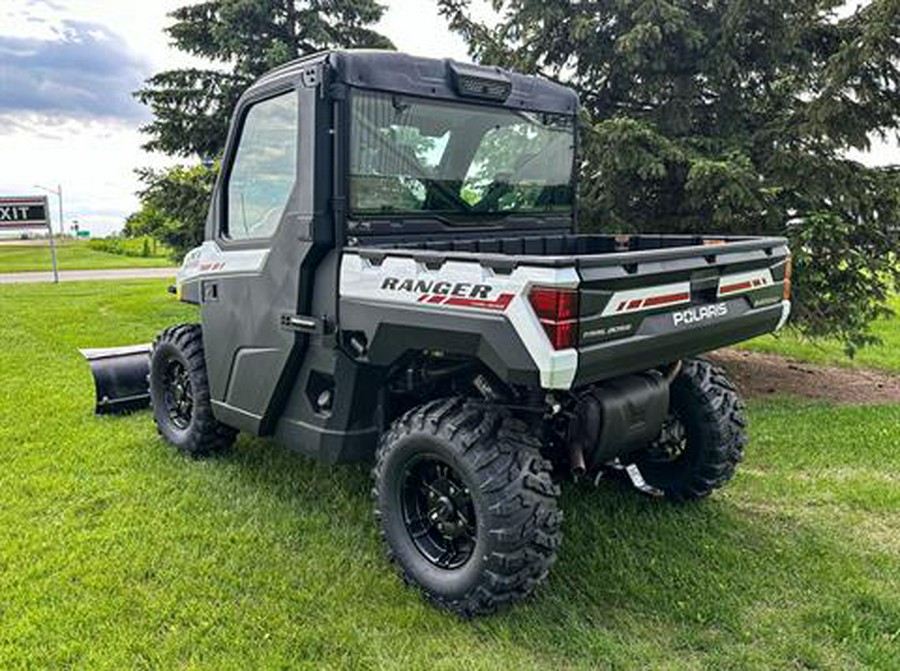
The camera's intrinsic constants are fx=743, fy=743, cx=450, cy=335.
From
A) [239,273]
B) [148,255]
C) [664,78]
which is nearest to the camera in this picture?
[239,273]

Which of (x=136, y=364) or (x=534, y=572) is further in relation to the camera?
(x=136, y=364)

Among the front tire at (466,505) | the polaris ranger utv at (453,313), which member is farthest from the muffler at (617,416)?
the front tire at (466,505)

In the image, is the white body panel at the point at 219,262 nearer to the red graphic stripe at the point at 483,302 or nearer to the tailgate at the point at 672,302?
the red graphic stripe at the point at 483,302

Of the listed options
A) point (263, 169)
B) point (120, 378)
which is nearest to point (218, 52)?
point (120, 378)

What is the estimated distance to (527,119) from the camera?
4012mm

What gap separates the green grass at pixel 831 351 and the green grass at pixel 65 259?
54.8ft

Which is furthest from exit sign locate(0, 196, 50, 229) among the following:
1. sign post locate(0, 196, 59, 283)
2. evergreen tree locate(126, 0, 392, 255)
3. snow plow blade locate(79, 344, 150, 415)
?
snow plow blade locate(79, 344, 150, 415)

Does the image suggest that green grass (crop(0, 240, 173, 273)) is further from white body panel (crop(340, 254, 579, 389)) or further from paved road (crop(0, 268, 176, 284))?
white body panel (crop(340, 254, 579, 389))

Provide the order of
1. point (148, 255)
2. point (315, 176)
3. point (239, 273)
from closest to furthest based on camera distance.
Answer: point (315, 176) < point (239, 273) < point (148, 255)

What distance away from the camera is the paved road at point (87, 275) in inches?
757

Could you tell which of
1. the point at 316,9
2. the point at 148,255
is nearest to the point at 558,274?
the point at 316,9

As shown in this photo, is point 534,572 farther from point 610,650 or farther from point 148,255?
point 148,255

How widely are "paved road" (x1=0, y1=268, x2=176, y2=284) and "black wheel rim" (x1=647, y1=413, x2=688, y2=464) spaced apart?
1806 centimetres

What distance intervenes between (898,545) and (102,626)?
11.8 ft
